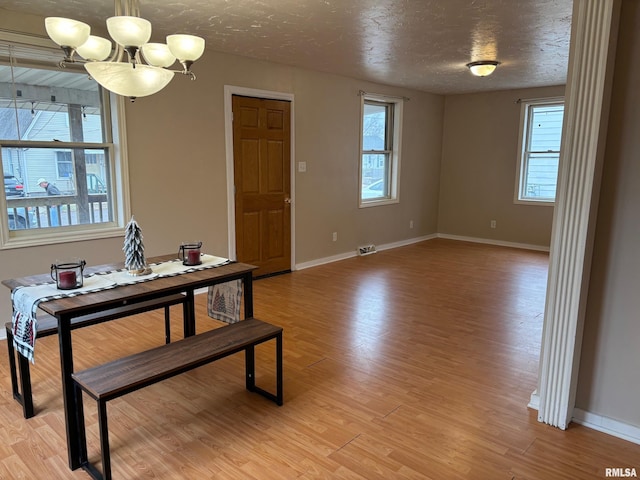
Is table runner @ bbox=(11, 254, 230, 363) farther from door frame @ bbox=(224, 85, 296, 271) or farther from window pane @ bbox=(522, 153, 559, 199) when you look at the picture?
window pane @ bbox=(522, 153, 559, 199)

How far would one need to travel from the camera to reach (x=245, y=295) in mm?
2627

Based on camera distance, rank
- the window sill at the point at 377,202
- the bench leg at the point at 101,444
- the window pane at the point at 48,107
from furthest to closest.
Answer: the window sill at the point at 377,202, the window pane at the point at 48,107, the bench leg at the point at 101,444

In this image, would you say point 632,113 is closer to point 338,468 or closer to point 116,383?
point 338,468

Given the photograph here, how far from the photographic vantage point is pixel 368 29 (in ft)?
11.6

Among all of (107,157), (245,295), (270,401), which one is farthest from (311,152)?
(270,401)

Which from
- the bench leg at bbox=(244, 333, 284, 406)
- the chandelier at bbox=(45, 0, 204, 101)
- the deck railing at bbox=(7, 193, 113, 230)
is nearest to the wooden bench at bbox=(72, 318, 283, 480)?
the bench leg at bbox=(244, 333, 284, 406)

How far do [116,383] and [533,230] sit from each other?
21.3 feet

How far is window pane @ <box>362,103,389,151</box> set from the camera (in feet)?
20.9

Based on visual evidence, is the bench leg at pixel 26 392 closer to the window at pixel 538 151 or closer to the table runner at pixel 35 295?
the table runner at pixel 35 295

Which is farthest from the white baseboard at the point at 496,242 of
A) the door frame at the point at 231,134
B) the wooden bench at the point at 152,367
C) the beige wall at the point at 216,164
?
the wooden bench at the point at 152,367

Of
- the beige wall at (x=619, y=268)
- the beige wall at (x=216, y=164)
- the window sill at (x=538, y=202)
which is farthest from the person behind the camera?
the window sill at (x=538, y=202)

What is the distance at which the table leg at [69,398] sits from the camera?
1896 mm

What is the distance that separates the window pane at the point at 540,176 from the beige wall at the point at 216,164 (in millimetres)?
1843

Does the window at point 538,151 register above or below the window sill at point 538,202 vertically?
above
